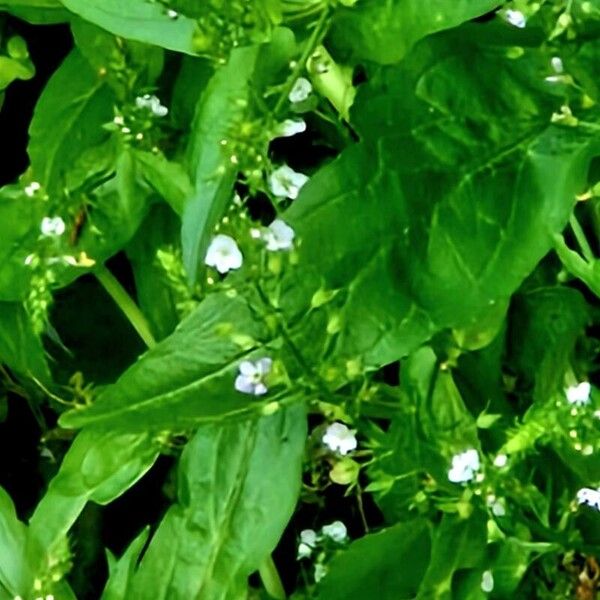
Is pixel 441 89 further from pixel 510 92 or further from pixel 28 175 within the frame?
pixel 28 175

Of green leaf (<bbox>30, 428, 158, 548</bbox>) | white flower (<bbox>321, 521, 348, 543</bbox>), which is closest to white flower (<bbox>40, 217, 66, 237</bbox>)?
green leaf (<bbox>30, 428, 158, 548</bbox>)

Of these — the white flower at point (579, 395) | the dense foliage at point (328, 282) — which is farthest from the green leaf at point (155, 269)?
the white flower at point (579, 395)

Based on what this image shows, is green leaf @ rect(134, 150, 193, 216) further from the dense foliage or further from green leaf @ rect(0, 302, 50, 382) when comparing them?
green leaf @ rect(0, 302, 50, 382)

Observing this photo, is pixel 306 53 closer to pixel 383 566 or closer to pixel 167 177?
pixel 167 177

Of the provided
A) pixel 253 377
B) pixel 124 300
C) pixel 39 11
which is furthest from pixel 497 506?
pixel 39 11

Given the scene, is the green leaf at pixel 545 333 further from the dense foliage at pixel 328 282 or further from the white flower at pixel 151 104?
the white flower at pixel 151 104

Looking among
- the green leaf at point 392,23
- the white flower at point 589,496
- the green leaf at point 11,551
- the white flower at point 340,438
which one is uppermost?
the green leaf at point 392,23

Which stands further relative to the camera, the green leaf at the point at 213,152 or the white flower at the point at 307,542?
the white flower at the point at 307,542
